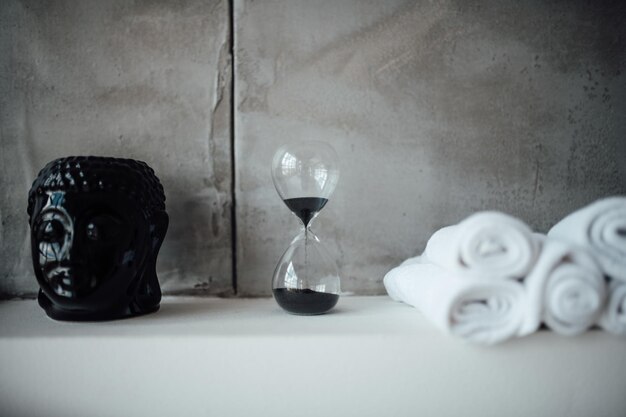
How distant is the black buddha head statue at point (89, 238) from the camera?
28.4 inches

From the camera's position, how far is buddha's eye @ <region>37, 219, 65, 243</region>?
73 cm

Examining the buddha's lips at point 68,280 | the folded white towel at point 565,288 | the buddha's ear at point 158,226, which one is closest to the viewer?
the folded white towel at point 565,288


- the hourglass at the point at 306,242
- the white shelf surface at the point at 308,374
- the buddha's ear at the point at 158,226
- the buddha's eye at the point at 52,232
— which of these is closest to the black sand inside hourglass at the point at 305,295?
the hourglass at the point at 306,242

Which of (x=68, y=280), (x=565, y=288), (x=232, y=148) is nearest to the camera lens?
(x=565, y=288)

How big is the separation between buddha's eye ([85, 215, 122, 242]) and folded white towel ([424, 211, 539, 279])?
53cm

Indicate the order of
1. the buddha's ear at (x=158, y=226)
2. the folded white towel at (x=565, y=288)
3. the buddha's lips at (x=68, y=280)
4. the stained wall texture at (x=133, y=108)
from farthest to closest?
the stained wall texture at (x=133, y=108), the buddha's ear at (x=158, y=226), the buddha's lips at (x=68, y=280), the folded white towel at (x=565, y=288)

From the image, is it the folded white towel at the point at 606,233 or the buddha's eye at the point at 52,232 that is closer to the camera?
the folded white towel at the point at 606,233

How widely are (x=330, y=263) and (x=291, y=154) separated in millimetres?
200

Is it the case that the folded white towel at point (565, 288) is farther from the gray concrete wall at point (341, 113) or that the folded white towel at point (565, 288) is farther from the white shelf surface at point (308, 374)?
the gray concrete wall at point (341, 113)

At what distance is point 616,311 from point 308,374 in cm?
41

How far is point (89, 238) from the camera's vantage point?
28.8 inches

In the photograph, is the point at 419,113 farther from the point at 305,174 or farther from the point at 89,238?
the point at 89,238

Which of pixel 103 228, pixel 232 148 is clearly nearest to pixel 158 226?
pixel 103 228

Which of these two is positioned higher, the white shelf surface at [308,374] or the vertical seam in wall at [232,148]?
the vertical seam in wall at [232,148]
